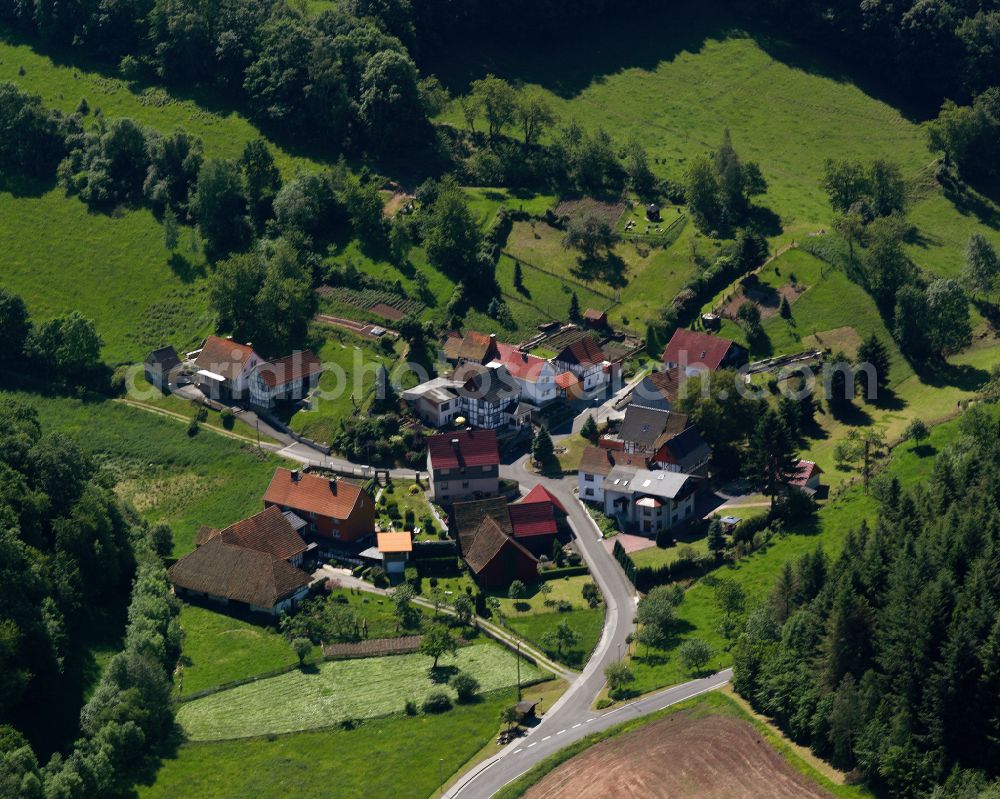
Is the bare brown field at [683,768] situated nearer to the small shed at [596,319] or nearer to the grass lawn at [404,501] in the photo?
the grass lawn at [404,501]

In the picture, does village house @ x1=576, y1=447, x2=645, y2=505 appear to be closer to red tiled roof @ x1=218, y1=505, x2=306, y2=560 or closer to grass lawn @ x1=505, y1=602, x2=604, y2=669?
grass lawn @ x1=505, y1=602, x2=604, y2=669

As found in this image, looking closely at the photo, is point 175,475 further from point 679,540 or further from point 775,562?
point 775,562

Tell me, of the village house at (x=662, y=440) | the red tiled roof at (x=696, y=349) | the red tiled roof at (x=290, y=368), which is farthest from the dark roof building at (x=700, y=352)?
the red tiled roof at (x=290, y=368)

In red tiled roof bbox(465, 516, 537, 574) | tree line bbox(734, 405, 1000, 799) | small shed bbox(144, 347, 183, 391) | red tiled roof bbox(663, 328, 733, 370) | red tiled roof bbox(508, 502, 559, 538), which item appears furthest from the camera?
small shed bbox(144, 347, 183, 391)

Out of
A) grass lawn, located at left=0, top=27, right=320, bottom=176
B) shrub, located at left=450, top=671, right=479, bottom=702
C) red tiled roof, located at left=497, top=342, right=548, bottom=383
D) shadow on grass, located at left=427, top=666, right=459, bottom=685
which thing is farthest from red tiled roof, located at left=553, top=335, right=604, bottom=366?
shrub, located at left=450, top=671, right=479, bottom=702

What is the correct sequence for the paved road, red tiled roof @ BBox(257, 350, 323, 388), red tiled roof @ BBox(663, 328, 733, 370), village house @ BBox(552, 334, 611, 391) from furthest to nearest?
village house @ BBox(552, 334, 611, 391)
red tiled roof @ BBox(257, 350, 323, 388)
red tiled roof @ BBox(663, 328, 733, 370)
the paved road

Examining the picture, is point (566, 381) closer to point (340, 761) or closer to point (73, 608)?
point (73, 608)
